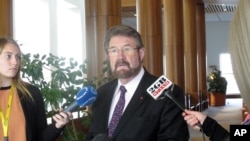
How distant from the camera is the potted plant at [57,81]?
3857 millimetres

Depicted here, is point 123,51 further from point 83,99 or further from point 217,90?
point 217,90

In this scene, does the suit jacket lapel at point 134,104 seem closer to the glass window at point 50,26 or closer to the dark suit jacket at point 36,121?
the dark suit jacket at point 36,121

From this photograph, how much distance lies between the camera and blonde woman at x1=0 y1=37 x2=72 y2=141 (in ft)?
7.72

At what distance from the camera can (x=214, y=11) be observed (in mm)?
20172

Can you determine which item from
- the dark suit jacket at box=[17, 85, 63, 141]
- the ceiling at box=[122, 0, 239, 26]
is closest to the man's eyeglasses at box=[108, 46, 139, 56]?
the dark suit jacket at box=[17, 85, 63, 141]

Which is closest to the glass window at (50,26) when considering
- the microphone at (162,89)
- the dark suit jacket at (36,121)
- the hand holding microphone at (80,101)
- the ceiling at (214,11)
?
the ceiling at (214,11)

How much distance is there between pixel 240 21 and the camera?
1.76 ft

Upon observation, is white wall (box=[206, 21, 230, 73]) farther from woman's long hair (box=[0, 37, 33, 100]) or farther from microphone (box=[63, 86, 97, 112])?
microphone (box=[63, 86, 97, 112])

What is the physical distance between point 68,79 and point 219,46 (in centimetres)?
2060

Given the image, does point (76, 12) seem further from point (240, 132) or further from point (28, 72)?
point (240, 132)

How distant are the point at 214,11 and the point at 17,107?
740 inches

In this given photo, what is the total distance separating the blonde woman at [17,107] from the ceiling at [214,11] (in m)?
12.8

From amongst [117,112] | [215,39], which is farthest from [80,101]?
[215,39]

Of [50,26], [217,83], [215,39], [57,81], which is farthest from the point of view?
[215,39]
